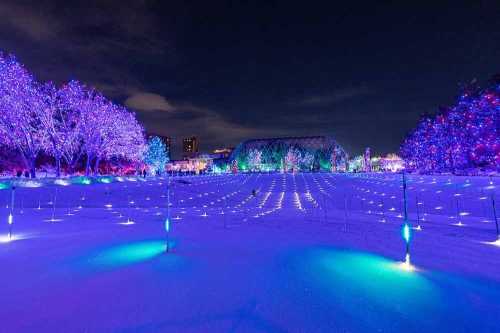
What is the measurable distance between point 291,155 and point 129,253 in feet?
317

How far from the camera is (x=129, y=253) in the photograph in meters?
5.04

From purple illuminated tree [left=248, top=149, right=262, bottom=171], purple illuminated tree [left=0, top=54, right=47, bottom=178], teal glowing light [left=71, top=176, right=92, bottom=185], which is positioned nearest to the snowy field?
teal glowing light [left=71, top=176, right=92, bottom=185]

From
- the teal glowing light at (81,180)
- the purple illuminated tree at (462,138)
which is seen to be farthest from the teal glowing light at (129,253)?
the teal glowing light at (81,180)

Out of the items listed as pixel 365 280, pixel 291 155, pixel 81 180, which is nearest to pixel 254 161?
pixel 291 155

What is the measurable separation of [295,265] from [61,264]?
11.5 ft

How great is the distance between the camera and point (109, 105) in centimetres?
3005

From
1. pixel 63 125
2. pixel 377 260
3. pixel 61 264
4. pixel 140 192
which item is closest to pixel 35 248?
pixel 61 264

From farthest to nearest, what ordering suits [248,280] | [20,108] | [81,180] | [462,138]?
1. [81,180]
2. [20,108]
3. [462,138]
4. [248,280]

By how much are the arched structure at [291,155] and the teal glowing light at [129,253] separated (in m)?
92.6

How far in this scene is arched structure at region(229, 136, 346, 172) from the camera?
338 ft

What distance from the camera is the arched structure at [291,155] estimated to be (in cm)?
10291

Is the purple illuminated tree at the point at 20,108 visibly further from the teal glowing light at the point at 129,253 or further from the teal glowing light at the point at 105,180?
the teal glowing light at the point at 129,253

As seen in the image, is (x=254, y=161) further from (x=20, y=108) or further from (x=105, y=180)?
(x=20, y=108)

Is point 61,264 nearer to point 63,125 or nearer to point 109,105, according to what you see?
point 63,125
